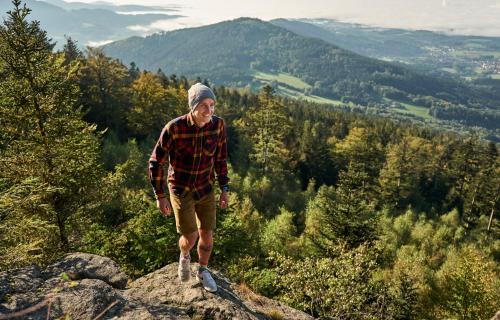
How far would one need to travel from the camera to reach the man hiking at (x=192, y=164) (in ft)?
19.4

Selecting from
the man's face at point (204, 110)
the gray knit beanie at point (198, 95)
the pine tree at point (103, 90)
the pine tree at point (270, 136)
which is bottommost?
the pine tree at point (270, 136)

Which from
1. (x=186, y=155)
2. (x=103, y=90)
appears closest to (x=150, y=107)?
(x=103, y=90)

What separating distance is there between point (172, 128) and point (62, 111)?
363 inches

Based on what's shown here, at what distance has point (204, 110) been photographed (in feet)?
19.1

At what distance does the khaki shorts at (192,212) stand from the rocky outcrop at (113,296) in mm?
1412

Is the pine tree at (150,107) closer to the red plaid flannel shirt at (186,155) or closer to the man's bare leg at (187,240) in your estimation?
the man's bare leg at (187,240)

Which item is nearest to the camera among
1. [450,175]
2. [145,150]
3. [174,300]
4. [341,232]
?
[174,300]

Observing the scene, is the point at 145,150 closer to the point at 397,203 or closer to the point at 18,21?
the point at 18,21

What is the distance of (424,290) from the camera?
107 ft

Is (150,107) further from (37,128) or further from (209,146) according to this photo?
(209,146)

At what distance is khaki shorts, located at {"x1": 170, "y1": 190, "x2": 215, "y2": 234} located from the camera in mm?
6387

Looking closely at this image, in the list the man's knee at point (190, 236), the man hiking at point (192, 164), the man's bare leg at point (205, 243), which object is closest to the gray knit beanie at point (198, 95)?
the man hiking at point (192, 164)

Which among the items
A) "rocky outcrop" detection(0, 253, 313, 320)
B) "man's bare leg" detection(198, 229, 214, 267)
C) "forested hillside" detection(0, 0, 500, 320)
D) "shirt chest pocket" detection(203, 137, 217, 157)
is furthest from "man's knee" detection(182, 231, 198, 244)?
"forested hillside" detection(0, 0, 500, 320)

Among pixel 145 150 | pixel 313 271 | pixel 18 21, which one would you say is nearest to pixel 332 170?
pixel 145 150
